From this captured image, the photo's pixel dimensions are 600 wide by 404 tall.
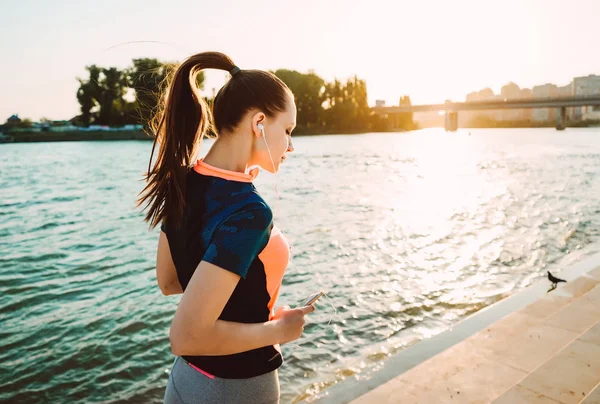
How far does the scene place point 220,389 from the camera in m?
1.49

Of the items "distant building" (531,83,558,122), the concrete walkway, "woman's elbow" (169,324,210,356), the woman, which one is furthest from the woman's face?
"distant building" (531,83,558,122)

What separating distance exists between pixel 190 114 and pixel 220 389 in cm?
87

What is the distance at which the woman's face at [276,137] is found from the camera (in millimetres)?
1495

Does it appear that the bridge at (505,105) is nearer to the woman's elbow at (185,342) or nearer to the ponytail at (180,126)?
the ponytail at (180,126)

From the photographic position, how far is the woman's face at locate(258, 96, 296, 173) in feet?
4.91

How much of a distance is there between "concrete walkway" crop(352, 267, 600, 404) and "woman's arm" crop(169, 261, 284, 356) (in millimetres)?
2476

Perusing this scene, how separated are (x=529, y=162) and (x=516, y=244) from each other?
88.2ft

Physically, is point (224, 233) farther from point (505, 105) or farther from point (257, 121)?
point (505, 105)

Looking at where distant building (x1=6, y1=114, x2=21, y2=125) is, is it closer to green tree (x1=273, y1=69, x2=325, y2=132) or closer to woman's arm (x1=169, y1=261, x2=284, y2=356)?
green tree (x1=273, y1=69, x2=325, y2=132)

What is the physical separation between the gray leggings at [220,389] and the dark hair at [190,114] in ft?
1.62

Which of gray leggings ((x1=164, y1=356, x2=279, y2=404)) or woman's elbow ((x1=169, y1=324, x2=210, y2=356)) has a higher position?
woman's elbow ((x1=169, y1=324, x2=210, y2=356))

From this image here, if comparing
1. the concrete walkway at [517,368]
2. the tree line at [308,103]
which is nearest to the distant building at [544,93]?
the tree line at [308,103]

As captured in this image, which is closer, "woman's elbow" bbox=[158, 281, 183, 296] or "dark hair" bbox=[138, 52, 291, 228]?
"dark hair" bbox=[138, 52, 291, 228]

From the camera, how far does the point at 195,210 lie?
1398 millimetres
